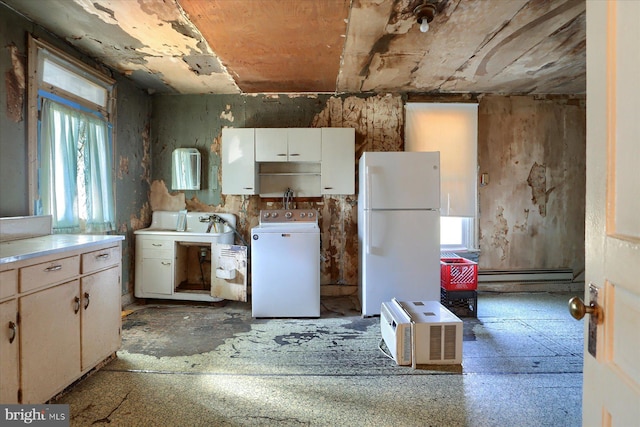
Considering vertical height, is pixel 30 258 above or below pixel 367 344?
above

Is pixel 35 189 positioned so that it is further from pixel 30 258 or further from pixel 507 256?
pixel 507 256

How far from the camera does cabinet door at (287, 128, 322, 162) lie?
3.51 metres

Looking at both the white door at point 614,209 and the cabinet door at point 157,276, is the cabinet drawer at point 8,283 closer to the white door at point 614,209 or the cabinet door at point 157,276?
the cabinet door at point 157,276

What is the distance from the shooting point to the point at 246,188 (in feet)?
11.8

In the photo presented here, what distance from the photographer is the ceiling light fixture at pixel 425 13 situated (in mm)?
2104

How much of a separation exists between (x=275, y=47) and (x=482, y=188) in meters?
2.96

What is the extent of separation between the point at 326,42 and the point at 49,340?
274 centimetres

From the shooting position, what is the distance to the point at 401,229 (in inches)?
121

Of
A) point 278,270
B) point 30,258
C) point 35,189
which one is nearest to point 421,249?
point 278,270

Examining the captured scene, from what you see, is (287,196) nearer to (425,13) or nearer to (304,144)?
(304,144)

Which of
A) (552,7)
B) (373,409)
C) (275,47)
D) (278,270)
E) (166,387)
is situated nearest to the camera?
(373,409)

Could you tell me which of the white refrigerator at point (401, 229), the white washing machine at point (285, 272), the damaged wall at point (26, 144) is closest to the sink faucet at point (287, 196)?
the white washing machine at point (285, 272)

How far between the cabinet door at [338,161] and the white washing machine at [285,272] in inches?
29.2

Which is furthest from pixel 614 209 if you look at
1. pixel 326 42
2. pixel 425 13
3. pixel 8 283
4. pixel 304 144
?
pixel 304 144
